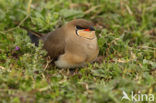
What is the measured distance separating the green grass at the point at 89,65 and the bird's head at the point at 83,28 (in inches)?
20.2

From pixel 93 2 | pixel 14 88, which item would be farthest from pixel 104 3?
pixel 14 88

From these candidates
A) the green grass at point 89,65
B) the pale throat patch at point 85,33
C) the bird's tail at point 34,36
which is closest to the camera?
the green grass at point 89,65

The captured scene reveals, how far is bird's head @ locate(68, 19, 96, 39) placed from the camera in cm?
450

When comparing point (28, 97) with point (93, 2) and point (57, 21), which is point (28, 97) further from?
point (93, 2)

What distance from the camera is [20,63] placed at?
457 centimetres

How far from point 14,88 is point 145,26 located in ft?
11.9

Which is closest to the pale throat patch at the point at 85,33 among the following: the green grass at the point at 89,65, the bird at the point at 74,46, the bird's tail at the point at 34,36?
the bird at the point at 74,46

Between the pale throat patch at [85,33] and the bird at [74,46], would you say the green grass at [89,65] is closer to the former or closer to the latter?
the bird at [74,46]

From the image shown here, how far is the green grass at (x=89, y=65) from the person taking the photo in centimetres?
349

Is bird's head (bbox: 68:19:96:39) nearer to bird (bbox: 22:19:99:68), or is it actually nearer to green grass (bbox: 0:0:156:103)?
bird (bbox: 22:19:99:68)

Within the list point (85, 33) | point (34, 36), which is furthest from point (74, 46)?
point (34, 36)

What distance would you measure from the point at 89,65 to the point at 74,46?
1.27 feet

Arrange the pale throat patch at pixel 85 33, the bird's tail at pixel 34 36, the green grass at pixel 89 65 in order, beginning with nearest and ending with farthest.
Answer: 1. the green grass at pixel 89 65
2. the pale throat patch at pixel 85 33
3. the bird's tail at pixel 34 36

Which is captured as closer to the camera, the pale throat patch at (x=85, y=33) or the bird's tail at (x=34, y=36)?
the pale throat patch at (x=85, y=33)
